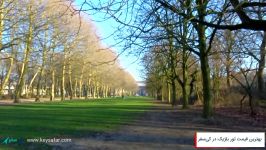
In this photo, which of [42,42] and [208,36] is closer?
[208,36]

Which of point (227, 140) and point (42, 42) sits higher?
point (42, 42)

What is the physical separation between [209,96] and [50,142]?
14.3m

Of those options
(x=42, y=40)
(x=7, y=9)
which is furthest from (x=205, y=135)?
(x=42, y=40)

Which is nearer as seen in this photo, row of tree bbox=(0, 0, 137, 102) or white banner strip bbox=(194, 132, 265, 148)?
white banner strip bbox=(194, 132, 265, 148)

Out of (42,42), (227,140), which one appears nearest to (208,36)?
(227,140)

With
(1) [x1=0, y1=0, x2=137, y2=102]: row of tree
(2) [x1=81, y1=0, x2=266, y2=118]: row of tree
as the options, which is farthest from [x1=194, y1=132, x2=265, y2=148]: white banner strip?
(1) [x1=0, y1=0, x2=137, y2=102]: row of tree

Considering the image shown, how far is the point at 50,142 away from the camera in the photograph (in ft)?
44.2

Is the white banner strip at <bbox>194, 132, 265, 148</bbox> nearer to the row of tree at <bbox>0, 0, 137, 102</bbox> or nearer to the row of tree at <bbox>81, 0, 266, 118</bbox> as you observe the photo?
the row of tree at <bbox>81, 0, 266, 118</bbox>

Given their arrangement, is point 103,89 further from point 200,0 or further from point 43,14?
point 200,0

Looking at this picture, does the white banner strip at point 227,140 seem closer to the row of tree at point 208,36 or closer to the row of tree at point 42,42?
the row of tree at point 208,36

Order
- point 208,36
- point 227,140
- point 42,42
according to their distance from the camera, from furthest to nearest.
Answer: point 42,42
point 208,36
point 227,140

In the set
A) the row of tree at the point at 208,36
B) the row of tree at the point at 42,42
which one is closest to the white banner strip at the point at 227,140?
the row of tree at the point at 208,36

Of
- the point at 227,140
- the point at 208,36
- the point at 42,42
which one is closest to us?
the point at 227,140

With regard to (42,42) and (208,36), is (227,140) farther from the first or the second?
(42,42)
